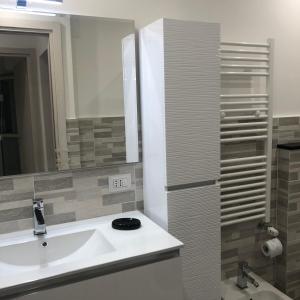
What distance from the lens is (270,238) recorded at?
90.0 inches

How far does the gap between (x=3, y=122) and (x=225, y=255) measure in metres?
1.56

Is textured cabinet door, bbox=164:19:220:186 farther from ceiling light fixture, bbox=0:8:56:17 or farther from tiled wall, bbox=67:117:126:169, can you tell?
ceiling light fixture, bbox=0:8:56:17

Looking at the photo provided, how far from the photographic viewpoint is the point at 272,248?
83.2 inches

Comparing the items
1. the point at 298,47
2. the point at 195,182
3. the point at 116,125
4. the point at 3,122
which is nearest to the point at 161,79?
the point at 116,125

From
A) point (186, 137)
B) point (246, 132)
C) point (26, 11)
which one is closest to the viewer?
point (26, 11)

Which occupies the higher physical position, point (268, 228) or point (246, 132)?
point (246, 132)

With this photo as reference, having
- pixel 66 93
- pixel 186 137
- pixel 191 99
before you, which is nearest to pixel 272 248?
pixel 186 137

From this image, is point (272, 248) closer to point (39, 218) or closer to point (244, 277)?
point (244, 277)

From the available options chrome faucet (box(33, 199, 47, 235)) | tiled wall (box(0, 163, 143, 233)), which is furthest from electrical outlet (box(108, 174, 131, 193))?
chrome faucet (box(33, 199, 47, 235))

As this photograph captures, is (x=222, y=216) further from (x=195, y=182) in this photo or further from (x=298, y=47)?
(x=298, y=47)

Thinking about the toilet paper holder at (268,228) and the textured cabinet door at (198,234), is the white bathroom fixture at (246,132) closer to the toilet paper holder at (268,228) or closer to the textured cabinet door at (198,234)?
the toilet paper holder at (268,228)

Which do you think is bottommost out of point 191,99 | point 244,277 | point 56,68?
point 244,277

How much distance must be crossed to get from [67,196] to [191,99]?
786 mm

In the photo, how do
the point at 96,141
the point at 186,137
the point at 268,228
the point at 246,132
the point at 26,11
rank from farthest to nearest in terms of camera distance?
the point at 268,228, the point at 246,132, the point at 96,141, the point at 186,137, the point at 26,11
